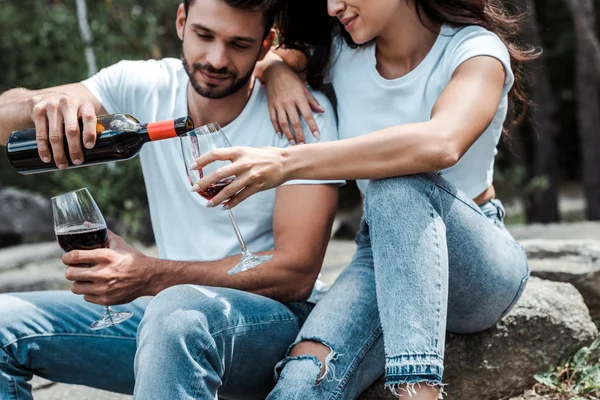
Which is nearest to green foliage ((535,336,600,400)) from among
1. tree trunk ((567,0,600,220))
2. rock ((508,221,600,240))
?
rock ((508,221,600,240))

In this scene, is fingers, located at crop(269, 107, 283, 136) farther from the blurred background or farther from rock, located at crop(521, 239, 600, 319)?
the blurred background

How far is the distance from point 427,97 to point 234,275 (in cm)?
91

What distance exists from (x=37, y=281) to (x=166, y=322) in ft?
11.6

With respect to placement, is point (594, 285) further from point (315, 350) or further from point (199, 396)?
point (199, 396)

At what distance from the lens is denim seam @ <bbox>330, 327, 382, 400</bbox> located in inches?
83.8

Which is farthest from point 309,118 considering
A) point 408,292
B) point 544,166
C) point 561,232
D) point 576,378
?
point 544,166

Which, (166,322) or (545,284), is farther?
(545,284)

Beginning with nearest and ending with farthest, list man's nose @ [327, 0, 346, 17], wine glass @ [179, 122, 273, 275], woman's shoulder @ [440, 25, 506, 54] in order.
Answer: wine glass @ [179, 122, 273, 275] < woman's shoulder @ [440, 25, 506, 54] < man's nose @ [327, 0, 346, 17]

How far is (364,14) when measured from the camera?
8.11 feet

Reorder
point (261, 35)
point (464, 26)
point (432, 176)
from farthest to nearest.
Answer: point (261, 35)
point (464, 26)
point (432, 176)

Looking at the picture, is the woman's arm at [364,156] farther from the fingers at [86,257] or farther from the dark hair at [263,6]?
the dark hair at [263,6]

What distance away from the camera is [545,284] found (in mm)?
2953

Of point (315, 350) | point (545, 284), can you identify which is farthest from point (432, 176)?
point (545, 284)

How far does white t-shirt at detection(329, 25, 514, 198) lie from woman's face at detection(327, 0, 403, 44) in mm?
174
